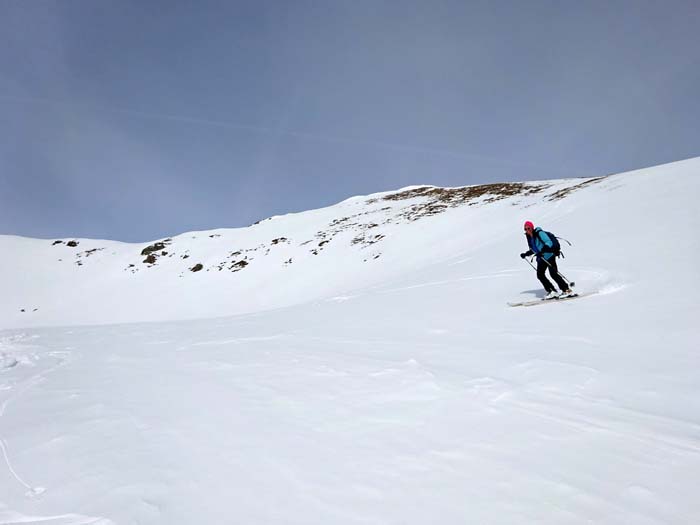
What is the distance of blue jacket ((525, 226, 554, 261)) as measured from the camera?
7.95 m

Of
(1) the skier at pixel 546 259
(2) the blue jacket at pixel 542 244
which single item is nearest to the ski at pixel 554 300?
(1) the skier at pixel 546 259

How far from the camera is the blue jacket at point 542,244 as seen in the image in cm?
795

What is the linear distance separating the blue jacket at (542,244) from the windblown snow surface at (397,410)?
45.2 inches

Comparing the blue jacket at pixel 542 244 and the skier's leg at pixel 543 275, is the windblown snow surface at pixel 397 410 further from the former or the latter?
the blue jacket at pixel 542 244

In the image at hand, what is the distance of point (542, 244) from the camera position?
805cm

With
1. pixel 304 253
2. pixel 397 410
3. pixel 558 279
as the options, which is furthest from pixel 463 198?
pixel 397 410

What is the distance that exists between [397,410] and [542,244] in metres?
6.17

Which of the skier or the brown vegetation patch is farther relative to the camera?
the brown vegetation patch

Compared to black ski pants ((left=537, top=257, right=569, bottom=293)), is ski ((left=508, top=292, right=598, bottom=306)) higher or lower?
lower

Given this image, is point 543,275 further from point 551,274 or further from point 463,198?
point 463,198

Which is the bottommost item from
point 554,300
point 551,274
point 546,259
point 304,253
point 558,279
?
point 554,300

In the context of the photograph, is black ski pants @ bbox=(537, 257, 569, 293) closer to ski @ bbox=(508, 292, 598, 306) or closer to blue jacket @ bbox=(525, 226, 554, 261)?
blue jacket @ bbox=(525, 226, 554, 261)

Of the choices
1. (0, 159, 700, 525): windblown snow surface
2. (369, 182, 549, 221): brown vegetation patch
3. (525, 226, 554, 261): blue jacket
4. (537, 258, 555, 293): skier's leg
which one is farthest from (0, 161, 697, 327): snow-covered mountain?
(0, 159, 700, 525): windblown snow surface

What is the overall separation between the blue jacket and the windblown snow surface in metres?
1.15
